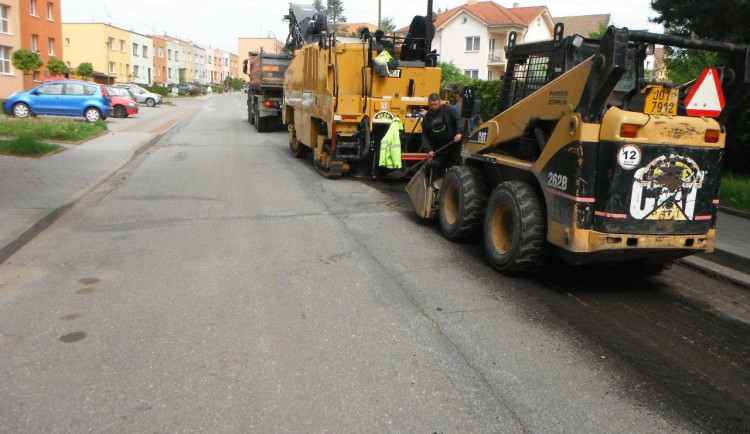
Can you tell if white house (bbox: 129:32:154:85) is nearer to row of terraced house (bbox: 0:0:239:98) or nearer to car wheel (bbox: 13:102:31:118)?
row of terraced house (bbox: 0:0:239:98)

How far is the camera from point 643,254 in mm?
5473

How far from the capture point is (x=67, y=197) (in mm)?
9648

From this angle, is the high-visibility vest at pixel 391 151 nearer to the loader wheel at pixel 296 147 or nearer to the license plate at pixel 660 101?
the loader wheel at pixel 296 147

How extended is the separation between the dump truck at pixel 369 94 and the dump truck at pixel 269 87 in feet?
35.8

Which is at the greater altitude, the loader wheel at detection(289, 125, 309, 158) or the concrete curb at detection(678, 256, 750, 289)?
the loader wheel at detection(289, 125, 309, 158)

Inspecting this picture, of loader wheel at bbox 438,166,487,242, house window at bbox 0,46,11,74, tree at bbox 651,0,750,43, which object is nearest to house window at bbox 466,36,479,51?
house window at bbox 0,46,11,74

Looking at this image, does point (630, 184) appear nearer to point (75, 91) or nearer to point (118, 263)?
point (118, 263)

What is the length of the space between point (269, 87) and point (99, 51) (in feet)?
179

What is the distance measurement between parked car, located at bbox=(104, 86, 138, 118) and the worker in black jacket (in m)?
24.5

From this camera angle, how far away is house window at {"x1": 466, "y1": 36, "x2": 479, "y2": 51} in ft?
189

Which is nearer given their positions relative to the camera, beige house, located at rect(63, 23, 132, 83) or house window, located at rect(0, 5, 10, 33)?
house window, located at rect(0, 5, 10, 33)

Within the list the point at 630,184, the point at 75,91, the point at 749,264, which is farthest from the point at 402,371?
the point at 75,91

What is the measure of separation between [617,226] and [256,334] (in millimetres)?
3034

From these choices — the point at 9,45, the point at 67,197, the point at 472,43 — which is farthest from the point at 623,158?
the point at 472,43
